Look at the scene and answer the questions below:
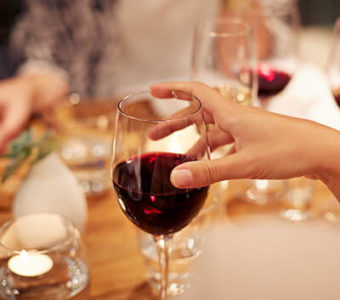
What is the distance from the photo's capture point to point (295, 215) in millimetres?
867

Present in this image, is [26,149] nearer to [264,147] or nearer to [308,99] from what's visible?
[264,147]

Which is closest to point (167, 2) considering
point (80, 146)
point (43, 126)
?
point (43, 126)

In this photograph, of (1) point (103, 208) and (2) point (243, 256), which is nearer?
(2) point (243, 256)

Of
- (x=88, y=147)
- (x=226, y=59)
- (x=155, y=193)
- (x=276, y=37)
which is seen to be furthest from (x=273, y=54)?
(x=155, y=193)

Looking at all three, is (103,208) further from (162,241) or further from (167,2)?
(167,2)

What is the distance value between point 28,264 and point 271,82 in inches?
21.2

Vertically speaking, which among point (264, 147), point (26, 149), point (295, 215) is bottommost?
point (295, 215)

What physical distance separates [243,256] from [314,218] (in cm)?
18

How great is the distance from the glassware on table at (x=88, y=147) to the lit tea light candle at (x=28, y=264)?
0.95 feet

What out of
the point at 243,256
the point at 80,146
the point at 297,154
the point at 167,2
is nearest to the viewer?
the point at 297,154

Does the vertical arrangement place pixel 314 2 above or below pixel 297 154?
below

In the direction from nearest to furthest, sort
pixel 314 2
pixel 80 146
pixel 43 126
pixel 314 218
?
pixel 314 218
pixel 80 146
pixel 43 126
pixel 314 2

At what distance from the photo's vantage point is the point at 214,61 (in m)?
0.87

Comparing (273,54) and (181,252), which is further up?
(273,54)
